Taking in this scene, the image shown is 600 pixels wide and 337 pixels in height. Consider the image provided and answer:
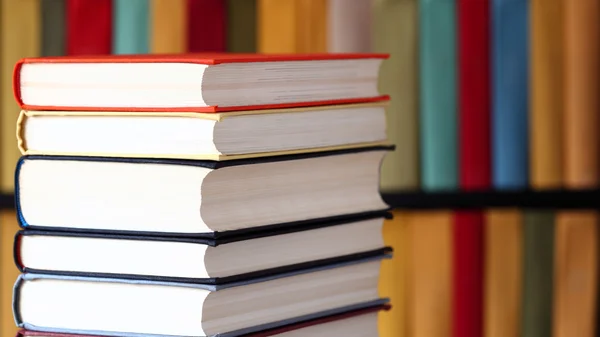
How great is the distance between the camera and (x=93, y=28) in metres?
1.46

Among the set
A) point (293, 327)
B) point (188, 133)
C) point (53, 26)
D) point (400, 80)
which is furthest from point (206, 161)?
point (53, 26)

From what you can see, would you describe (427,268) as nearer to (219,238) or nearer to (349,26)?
(349,26)

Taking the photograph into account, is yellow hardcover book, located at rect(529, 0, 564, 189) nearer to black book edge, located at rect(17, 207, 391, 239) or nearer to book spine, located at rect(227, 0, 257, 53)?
book spine, located at rect(227, 0, 257, 53)

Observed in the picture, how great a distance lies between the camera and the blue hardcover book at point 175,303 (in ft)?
1.89

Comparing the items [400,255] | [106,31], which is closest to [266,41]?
[106,31]

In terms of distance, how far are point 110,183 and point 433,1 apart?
90cm

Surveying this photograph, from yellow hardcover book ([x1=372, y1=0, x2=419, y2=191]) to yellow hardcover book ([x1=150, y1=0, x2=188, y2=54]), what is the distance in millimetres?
280

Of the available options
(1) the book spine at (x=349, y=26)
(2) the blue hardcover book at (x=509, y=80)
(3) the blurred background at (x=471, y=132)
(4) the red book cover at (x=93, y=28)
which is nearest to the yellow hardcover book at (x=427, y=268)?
(3) the blurred background at (x=471, y=132)

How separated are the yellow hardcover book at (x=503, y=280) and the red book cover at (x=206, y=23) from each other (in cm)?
48

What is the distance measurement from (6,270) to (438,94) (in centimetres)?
70

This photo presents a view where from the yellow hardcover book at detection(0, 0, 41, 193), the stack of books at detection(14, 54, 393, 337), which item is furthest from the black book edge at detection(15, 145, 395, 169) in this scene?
the yellow hardcover book at detection(0, 0, 41, 193)

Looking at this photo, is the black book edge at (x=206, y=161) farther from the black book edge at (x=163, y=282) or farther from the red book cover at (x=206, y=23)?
the red book cover at (x=206, y=23)

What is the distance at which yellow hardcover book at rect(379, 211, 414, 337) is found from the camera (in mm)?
1424

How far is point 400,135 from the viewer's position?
1.43m
